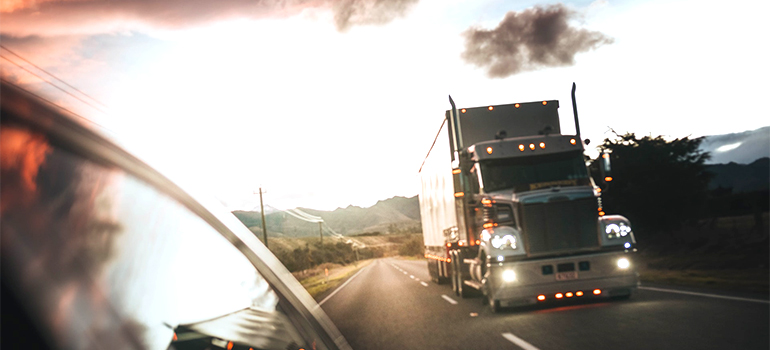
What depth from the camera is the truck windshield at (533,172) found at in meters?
12.5

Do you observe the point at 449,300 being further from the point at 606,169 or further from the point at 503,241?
the point at 606,169

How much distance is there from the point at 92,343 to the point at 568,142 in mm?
12468

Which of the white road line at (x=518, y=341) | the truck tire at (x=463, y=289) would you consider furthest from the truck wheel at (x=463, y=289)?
the white road line at (x=518, y=341)

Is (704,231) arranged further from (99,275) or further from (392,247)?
(392,247)

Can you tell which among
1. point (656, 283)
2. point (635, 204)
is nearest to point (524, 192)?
point (656, 283)

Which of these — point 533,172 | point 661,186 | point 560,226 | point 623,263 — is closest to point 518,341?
point 623,263

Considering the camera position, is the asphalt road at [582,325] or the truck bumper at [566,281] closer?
the asphalt road at [582,325]

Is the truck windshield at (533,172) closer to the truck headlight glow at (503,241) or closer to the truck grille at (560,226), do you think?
the truck grille at (560,226)

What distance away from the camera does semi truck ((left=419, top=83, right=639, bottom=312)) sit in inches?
447

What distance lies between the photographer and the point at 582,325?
9.34 metres

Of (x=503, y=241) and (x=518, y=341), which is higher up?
(x=503, y=241)

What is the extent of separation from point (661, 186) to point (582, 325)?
22.2 meters

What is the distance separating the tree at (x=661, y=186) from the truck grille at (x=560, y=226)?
1832 cm

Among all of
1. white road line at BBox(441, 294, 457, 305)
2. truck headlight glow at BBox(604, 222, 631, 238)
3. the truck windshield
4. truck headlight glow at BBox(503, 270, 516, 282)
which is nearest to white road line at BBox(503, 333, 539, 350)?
truck headlight glow at BBox(503, 270, 516, 282)
